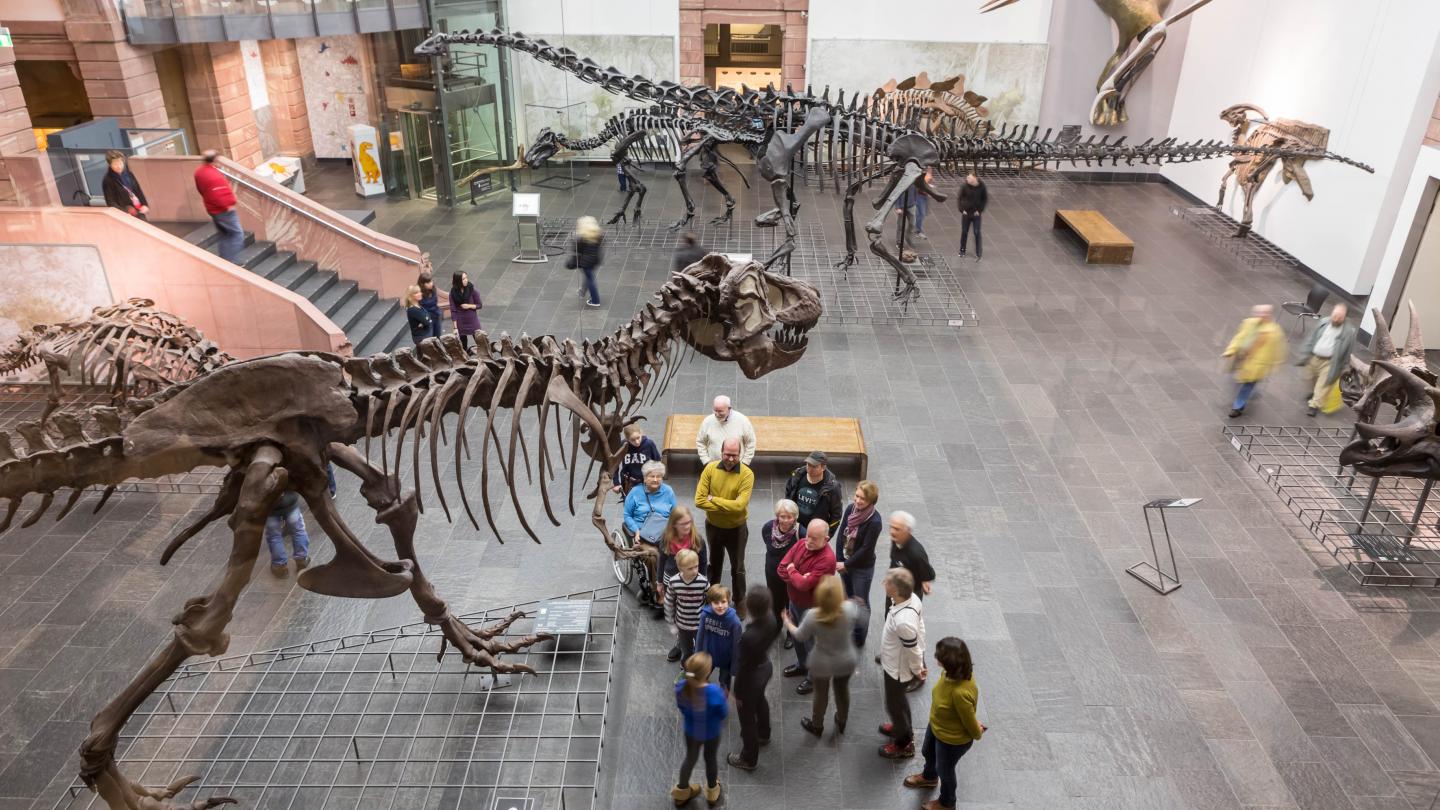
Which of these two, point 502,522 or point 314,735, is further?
point 502,522

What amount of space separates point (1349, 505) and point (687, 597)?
274 inches

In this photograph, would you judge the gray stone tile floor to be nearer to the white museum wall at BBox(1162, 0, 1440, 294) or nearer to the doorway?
the white museum wall at BBox(1162, 0, 1440, 294)

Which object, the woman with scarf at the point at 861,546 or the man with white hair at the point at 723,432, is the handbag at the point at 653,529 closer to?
the man with white hair at the point at 723,432

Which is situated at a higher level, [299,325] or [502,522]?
[299,325]

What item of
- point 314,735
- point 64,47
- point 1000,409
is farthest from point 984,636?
point 64,47

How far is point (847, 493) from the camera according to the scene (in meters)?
9.19

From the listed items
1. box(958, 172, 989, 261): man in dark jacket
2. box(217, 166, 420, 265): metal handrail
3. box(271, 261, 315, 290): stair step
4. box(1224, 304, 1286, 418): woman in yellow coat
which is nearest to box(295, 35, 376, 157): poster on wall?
box(217, 166, 420, 265): metal handrail

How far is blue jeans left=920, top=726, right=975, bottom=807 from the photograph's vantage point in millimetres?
5609

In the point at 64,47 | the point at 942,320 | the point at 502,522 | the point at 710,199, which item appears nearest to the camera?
the point at 502,522

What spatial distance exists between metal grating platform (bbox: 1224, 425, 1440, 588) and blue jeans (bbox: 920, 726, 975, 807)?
4.68 meters

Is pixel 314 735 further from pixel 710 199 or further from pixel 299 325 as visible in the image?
pixel 710 199

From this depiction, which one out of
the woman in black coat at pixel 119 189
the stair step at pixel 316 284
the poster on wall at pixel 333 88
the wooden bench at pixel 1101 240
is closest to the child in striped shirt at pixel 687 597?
the stair step at pixel 316 284

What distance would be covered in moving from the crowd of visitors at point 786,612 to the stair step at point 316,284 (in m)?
7.16

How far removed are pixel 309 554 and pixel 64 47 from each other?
1183cm
